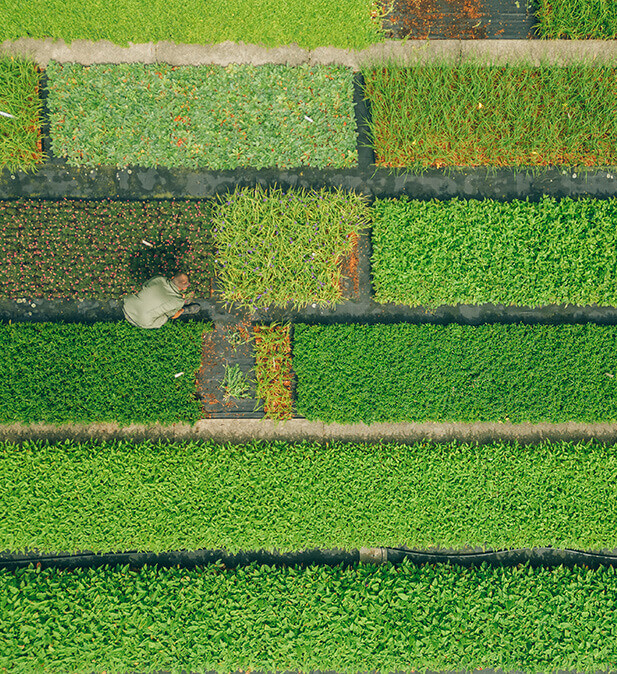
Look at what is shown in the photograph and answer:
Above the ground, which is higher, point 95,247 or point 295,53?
point 295,53

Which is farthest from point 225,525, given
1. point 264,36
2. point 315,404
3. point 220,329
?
point 264,36

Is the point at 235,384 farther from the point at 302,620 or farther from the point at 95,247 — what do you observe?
the point at 302,620

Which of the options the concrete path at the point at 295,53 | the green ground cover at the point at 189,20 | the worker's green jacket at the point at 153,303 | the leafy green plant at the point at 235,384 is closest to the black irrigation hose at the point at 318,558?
the leafy green plant at the point at 235,384

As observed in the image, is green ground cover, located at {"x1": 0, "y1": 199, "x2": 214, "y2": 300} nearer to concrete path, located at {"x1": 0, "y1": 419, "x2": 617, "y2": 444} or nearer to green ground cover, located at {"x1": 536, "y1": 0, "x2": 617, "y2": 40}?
concrete path, located at {"x1": 0, "y1": 419, "x2": 617, "y2": 444}

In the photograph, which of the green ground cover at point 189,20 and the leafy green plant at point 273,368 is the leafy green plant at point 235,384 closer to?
the leafy green plant at point 273,368

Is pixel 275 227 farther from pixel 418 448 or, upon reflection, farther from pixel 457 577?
pixel 457 577

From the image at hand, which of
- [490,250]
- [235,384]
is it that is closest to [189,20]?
[235,384]
